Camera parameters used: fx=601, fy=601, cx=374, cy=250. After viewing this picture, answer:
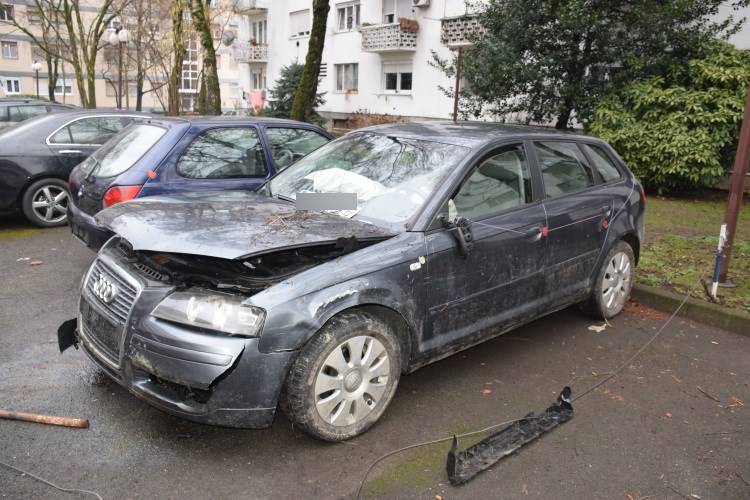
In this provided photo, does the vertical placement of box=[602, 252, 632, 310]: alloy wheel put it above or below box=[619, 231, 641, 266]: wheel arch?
below

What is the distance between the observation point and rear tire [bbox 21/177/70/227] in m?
7.71

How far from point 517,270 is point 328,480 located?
1932mm

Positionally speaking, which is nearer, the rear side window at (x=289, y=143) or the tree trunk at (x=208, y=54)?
the rear side window at (x=289, y=143)

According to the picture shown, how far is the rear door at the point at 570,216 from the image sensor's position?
439 cm

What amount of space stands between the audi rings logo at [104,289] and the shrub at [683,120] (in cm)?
937

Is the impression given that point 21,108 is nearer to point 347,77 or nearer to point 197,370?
point 197,370

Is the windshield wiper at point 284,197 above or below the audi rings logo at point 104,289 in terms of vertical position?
above

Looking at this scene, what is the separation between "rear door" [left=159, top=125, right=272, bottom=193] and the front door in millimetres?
2825

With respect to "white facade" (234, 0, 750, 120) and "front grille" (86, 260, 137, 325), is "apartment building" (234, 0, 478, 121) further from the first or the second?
"front grille" (86, 260, 137, 325)

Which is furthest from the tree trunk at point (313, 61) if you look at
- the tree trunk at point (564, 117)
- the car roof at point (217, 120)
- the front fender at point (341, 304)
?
the front fender at point (341, 304)

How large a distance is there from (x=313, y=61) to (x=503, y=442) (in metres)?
10.5

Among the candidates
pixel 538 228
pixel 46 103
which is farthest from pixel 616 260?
pixel 46 103

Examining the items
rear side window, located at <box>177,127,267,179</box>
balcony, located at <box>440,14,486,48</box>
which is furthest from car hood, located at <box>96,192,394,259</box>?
balcony, located at <box>440,14,486,48</box>

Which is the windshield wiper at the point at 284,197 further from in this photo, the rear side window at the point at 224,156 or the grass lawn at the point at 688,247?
the grass lawn at the point at 688,247
